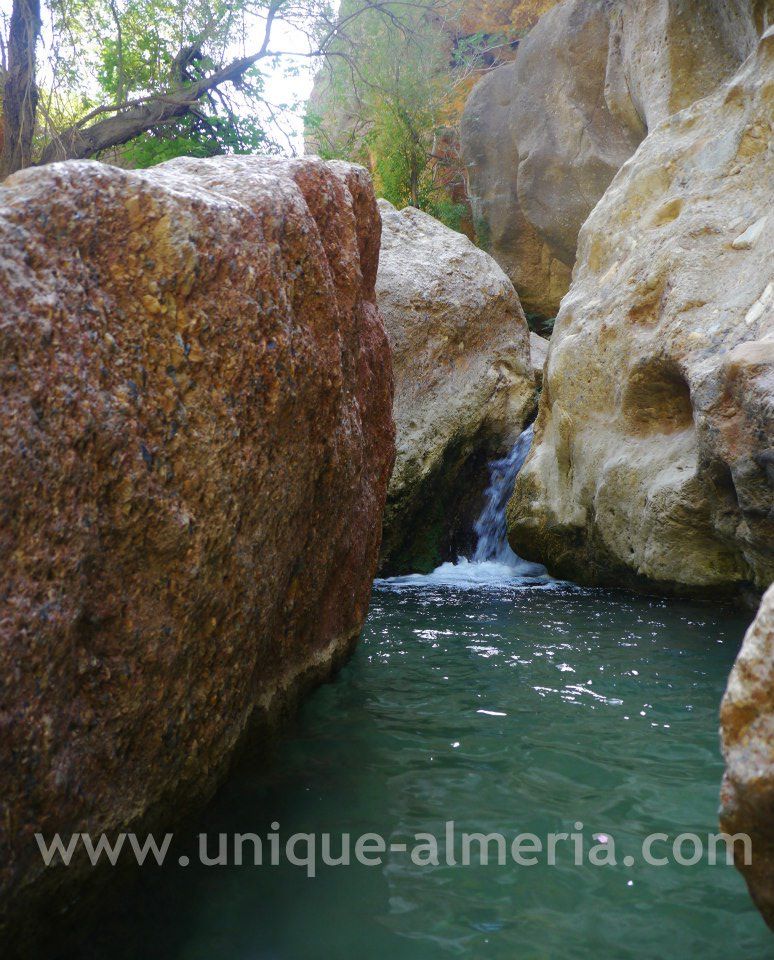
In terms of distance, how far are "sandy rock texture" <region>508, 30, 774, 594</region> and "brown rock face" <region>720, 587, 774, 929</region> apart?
3.05 m

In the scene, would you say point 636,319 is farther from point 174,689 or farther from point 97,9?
point 97,9

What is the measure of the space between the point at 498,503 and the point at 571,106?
23.9 feet

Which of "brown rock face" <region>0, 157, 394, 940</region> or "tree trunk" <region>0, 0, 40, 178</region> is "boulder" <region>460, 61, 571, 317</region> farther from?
"brown rock face" <region>0, 157, 394, 940</region>

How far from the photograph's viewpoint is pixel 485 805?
3.03m

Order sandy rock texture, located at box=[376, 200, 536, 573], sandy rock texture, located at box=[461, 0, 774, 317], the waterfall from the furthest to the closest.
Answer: the waterfall
sandy rock texture, located at box=[376, 200, 536, 573]
sandy rock texture, located at box=[461, 0, 774, 317]

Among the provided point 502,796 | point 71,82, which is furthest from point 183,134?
point 502,796

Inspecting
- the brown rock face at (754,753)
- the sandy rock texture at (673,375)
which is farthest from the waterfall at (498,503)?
the brown rock face at (754,753)

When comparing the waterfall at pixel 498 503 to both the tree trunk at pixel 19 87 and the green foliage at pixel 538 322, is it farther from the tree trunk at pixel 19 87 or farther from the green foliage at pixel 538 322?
the green foliage at pixel 538 322

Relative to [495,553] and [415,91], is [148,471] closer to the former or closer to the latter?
[495,553]

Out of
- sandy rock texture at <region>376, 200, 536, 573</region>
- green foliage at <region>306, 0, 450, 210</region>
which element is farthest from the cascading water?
green foliage at <region>306, 0, 450, 210</region>

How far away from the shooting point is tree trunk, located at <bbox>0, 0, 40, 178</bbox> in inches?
400

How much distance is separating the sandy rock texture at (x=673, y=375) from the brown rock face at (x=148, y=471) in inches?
102

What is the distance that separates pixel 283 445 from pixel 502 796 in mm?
1449

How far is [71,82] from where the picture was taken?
33.7 ft
